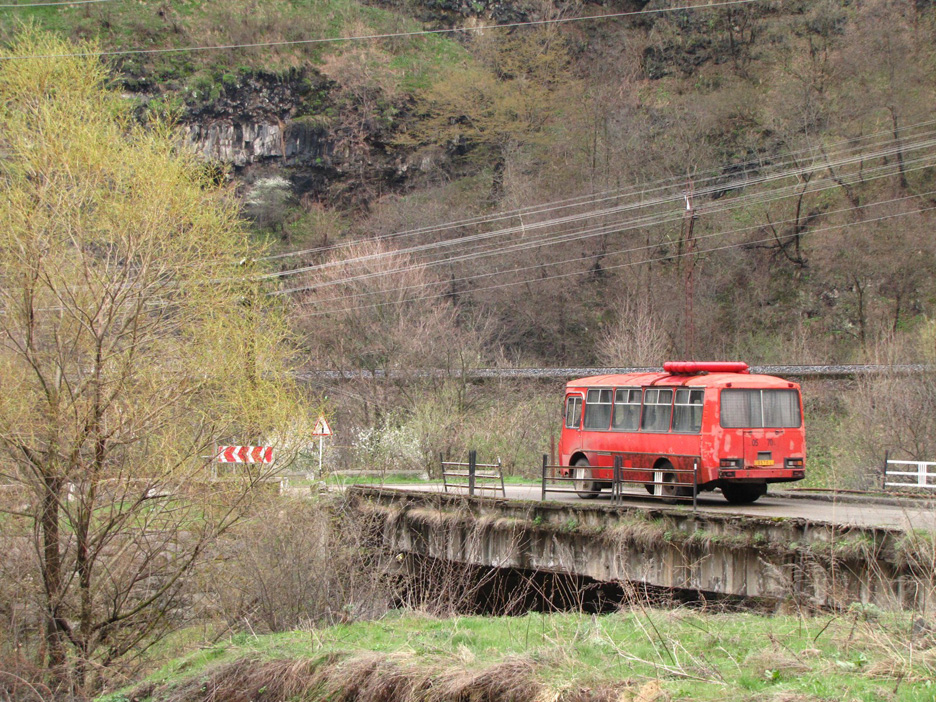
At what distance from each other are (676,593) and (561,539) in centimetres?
252

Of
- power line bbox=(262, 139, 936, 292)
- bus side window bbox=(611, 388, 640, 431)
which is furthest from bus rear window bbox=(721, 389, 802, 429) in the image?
power line bbox=(262, 139, 936, 292)

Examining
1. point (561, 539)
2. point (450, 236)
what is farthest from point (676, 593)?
point (450, 236)

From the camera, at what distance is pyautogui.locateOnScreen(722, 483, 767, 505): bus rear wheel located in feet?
67.2

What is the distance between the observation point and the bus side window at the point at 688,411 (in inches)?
782

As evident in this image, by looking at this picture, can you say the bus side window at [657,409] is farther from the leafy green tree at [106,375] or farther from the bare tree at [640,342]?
the bare tree at [640,342]

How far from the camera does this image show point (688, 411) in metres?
20.2

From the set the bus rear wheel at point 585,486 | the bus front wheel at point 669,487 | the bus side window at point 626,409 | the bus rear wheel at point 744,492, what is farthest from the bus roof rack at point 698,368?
the bus rear wheel at point 585,486

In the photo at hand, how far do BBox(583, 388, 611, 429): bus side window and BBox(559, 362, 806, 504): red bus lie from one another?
3 cm

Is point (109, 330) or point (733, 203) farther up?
A: point (733, 203)

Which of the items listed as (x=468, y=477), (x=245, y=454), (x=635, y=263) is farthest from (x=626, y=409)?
(x=635, y=263)

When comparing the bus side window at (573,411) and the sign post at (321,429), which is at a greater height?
the bus side window at (573,411)

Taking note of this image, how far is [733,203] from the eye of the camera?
57781 mm

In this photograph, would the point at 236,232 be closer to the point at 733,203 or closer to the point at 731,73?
the point at 733,203

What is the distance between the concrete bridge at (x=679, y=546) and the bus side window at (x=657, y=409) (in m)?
3.28
